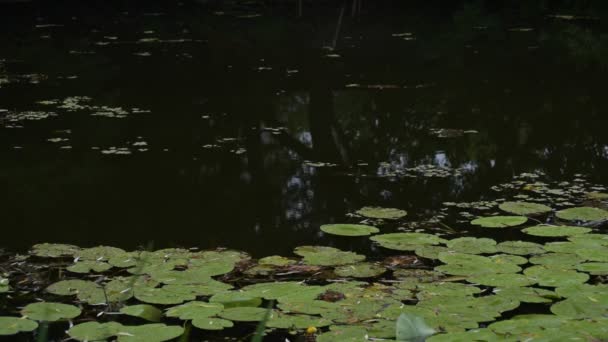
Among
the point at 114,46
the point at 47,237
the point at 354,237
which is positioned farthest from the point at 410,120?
the point at 114,46

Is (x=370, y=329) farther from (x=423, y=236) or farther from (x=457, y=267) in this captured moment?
(x=423, y=236)

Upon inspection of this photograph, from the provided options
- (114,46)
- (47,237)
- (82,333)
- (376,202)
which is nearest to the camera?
(82,333)

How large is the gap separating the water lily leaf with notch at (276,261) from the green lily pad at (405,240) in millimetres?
380

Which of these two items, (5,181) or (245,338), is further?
(5,181)

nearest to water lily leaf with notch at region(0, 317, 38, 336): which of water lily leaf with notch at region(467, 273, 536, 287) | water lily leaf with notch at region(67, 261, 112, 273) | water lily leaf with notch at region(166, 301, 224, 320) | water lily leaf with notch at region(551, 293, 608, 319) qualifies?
water lily leaf with notch at region(166, 301, 224, 320)

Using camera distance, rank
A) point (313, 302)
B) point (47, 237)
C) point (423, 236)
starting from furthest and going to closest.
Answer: point (47, 237), point (423, 236), point (313, 302)

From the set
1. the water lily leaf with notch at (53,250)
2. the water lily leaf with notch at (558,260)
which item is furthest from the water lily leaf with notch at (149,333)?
the water lily leaf with notch at (558,260)

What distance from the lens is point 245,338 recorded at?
2734mm

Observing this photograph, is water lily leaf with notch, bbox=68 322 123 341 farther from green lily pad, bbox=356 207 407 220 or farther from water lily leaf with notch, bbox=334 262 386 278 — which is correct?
green lily pad, bbox=356 207 407 220

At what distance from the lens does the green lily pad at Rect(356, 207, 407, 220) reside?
157 inches

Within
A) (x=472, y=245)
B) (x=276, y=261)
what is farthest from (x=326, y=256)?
(x=472, y=245)

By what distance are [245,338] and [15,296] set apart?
2.79 ft

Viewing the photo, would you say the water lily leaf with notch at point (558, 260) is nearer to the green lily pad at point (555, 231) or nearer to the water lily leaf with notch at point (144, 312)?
the green lily pad at point (555, 231)

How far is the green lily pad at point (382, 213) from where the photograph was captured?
4.00 meters
